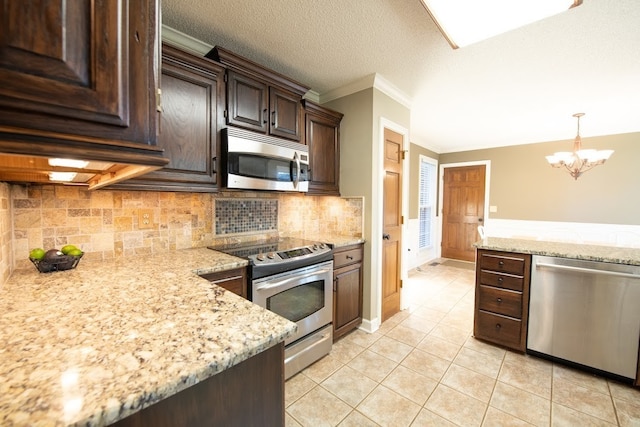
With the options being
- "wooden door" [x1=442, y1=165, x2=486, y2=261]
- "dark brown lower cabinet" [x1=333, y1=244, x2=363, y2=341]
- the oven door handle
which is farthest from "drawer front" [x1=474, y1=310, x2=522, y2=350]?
"wooden door" [x1=442, y1=165, x2=486, y2=261]

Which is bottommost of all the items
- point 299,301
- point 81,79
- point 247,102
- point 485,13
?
point 299,301

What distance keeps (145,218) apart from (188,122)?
739 millimetres

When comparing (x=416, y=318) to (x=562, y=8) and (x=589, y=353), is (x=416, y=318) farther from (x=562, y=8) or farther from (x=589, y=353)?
(x=562, y=8)

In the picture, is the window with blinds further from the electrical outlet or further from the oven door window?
the electrical outlet

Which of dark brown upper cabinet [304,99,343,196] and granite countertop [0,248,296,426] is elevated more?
dark brown upper cabinet [304,99,343,196]

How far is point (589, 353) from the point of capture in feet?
6.24

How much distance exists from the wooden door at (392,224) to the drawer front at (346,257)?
34 centimetres

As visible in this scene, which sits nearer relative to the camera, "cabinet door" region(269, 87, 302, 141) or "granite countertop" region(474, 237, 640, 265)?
"granite countertop" region(474, 237, 640, 265)

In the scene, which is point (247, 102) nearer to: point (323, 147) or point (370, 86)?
point (323, 147)

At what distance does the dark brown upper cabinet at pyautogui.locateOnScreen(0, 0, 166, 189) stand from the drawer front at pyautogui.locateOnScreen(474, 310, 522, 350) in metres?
2.82

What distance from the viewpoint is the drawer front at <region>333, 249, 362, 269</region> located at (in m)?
2.30

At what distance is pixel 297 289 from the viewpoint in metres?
1.93

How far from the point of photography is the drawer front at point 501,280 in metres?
2.17

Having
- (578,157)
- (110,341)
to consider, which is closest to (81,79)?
(110,341)
